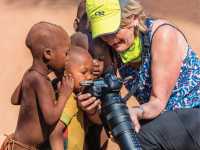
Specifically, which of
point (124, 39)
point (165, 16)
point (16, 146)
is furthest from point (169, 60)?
point (165, 16)

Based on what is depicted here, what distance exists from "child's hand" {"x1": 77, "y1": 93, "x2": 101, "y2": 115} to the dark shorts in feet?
0.90

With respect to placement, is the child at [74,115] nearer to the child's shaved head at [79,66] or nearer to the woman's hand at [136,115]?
the child's shaved head at [79,66]

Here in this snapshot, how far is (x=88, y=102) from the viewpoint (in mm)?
2996

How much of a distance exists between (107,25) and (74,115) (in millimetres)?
434

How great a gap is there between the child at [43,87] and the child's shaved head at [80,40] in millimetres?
209

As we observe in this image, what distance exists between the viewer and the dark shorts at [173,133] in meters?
3.13

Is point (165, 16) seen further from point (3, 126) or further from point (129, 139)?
point (129, 139)

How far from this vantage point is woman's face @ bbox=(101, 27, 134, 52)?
125 inches

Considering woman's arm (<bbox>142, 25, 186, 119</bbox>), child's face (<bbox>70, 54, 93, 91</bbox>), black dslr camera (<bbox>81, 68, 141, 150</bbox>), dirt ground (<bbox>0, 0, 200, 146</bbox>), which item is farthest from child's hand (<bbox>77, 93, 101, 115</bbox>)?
dirt ground (<bbox>0, 0, 200, 146</bbox>)

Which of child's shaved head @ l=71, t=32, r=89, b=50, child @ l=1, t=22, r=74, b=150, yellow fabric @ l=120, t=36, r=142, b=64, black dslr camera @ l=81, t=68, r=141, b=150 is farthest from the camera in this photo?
child's shaved head @ l=71, t=32, r=89, b=50

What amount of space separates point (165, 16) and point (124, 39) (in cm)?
411

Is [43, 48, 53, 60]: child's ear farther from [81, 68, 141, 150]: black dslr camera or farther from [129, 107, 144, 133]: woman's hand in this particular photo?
[129, 107, 144, 133]: woman's hand

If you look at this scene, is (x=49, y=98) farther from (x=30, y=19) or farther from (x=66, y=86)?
(x=30, y=19)

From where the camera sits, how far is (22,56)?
6668mm
